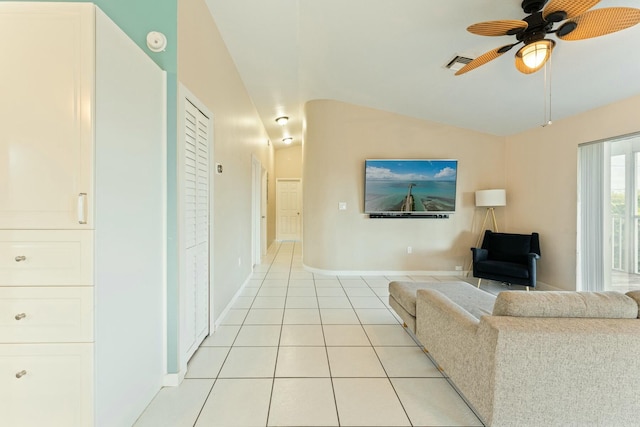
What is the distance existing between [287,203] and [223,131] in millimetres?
5984

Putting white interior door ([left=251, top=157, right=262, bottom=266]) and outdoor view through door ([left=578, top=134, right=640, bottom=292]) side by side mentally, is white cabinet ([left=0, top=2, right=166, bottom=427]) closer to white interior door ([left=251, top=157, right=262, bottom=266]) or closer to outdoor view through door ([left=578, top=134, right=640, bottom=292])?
white interior door ([left=251, top=157, right=262, bottom=266])

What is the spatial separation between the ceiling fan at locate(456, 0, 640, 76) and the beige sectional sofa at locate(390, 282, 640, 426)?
1.64 metres

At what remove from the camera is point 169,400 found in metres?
1.75

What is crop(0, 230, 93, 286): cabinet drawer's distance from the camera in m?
1.25

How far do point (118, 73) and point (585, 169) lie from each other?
4.93m

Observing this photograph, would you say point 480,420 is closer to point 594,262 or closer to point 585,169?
point 594,262

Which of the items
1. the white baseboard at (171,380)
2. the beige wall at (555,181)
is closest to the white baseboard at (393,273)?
the beige wall at (555,181)

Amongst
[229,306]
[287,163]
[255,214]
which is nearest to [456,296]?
[229,306]

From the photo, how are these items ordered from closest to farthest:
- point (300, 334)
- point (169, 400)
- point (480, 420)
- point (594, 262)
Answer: point (480, 420) < point (169, 400) < point (300, 334) < point (594, 262)

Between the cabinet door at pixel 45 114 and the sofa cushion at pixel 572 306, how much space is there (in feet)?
7.05

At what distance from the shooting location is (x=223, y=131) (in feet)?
9.99

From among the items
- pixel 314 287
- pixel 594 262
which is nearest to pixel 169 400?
pixel 314 287

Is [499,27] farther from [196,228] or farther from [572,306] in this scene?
[196,228]

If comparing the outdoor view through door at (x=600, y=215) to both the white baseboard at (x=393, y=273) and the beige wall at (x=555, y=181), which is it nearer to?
the beige wall at (x=555, y=181)
